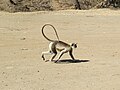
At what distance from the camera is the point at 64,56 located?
587 inches

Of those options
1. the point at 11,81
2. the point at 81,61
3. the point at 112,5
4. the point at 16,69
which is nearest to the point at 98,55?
the point at 81,61

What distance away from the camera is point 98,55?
593 inches

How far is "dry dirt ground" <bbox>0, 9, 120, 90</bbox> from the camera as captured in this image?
11.0 metres

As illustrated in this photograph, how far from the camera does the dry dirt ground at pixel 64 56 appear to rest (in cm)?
1098

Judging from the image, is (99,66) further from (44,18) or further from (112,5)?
(112,5)

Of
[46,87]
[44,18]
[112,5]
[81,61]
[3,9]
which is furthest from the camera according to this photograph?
[112,5]

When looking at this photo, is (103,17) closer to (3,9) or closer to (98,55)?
(3,9)

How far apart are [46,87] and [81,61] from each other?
3.62 m

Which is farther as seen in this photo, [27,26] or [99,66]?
[27,26]

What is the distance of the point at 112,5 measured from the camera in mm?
34094

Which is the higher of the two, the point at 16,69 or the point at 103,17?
the point at 16,69

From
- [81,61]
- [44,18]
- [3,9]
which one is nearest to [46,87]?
[81,61]

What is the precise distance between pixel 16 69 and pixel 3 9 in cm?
1879

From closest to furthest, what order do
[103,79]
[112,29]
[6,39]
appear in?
[103,79] < [6,39] < [112,29]
